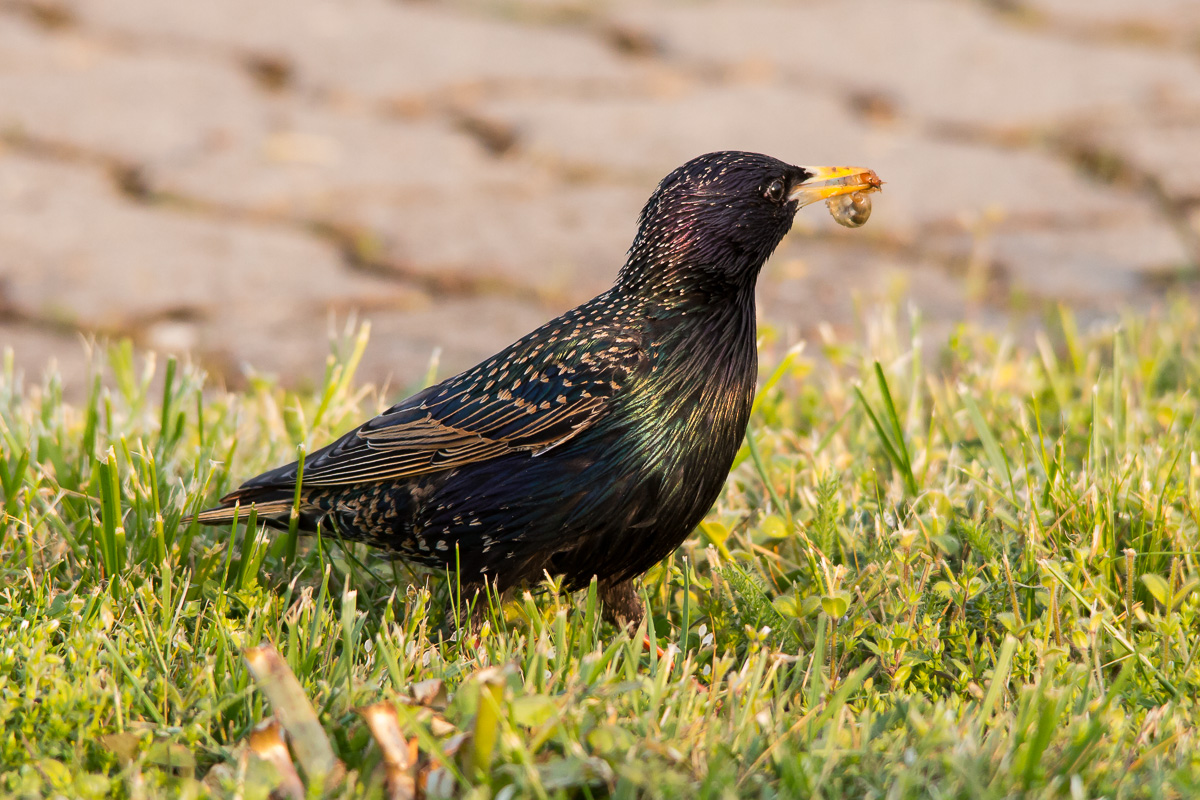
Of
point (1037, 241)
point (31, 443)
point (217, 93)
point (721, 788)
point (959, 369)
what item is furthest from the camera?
point (217, 93)

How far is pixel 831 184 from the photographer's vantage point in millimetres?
2873

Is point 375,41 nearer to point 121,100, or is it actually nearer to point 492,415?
point 121,100

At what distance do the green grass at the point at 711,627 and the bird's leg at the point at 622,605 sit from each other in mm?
46

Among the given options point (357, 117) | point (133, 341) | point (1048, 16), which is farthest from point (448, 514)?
point (1048, 16)

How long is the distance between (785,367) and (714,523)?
0.66 meters

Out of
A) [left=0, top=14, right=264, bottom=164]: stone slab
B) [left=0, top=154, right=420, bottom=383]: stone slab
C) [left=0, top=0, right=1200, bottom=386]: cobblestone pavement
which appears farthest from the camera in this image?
[left=0, top=14, right=264, bottom=164]: stone slab

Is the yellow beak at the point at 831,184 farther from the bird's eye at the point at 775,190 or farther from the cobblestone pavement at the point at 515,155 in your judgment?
the cobblestone pavement at the point at 515,155

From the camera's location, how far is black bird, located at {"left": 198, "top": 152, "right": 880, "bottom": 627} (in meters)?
2.59

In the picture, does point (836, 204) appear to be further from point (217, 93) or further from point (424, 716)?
point (217, 93)

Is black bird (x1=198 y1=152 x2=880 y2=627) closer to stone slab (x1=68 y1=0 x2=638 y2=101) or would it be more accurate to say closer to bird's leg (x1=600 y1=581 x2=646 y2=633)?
bird's leg (x1=600 y1=581 x2=646 y2=633)

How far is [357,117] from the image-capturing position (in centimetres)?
629

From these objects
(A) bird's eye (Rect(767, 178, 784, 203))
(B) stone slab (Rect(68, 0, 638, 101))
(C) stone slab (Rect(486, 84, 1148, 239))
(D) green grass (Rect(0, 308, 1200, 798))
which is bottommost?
(D) green grass (Rect(0, 308, 1200, 798))

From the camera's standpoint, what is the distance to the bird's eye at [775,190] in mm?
2801

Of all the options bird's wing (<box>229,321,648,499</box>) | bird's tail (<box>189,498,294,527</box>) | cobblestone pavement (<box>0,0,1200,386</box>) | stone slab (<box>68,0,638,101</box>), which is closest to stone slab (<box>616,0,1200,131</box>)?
cobblestone pavement (<box>0,0,1200,386</box>)
